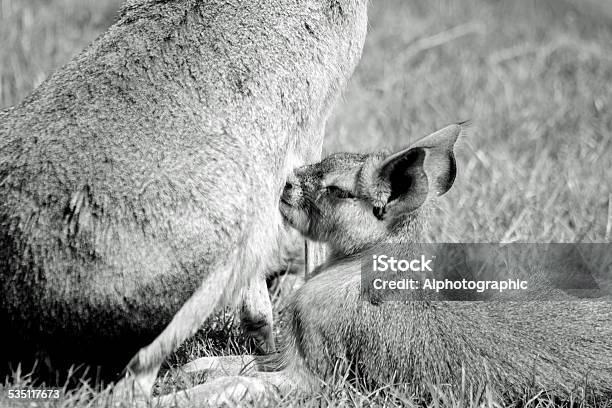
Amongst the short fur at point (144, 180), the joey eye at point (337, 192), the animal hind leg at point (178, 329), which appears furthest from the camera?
the joey eye at point (337, 192)

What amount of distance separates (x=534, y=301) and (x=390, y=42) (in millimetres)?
4159

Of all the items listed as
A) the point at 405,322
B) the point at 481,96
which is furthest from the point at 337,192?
the point at 481,96

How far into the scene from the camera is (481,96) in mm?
6770

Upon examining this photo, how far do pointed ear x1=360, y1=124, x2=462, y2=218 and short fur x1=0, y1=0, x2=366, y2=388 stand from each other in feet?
1.28

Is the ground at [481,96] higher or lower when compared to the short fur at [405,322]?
higher

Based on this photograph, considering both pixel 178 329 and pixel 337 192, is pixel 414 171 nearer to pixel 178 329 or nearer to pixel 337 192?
pixel 337 192

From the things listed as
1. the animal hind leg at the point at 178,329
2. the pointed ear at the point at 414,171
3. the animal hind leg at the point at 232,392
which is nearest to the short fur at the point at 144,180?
the animal hind leg at the point at 178,329

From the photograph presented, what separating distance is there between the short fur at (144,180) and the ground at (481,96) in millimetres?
506

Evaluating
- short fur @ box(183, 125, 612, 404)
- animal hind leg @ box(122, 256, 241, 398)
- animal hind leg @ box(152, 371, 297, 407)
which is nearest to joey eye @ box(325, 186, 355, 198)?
short fur @ box(183, 125, 612, 404)

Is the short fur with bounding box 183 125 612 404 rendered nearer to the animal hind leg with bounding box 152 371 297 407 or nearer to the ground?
the animal hind leg with bounding box 152 371 297 407

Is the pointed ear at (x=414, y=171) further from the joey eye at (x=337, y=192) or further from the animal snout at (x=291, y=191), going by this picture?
the animal snout at (x=291, y=191)

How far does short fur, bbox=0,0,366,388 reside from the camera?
2992 mm

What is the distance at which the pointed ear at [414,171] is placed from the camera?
3.48 m

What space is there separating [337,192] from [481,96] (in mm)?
3388
